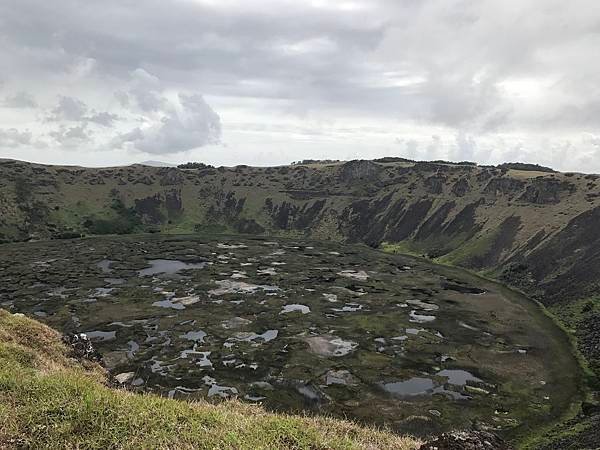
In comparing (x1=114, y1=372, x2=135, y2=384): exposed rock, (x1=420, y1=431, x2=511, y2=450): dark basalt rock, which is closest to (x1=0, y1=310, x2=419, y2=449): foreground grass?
(x1=420, y1=431, x2=511, y2=450): dark basalt rock

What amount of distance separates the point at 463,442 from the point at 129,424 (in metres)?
16.3

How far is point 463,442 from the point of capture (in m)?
23.1

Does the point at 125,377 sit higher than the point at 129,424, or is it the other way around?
the point at 129,424

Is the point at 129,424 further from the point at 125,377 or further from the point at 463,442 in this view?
the point at 125,377

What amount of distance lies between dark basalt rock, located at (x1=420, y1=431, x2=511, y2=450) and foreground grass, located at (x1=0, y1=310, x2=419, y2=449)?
209 centimetres

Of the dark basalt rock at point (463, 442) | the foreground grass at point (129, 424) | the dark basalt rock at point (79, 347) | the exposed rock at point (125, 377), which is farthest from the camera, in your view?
the exposed rock at point (125, 377)

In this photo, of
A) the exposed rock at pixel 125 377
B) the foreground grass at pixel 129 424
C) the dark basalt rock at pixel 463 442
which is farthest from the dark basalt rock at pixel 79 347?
the dark basalt rock at pixel 463 442

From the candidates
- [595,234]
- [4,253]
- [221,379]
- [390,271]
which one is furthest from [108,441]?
[4,253]

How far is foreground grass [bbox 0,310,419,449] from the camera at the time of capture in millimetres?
18266

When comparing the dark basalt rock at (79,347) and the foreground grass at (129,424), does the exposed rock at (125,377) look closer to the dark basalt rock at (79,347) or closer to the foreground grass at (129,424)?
the dark basalt rock at (79,347)

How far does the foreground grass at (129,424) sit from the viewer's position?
18.3 meters

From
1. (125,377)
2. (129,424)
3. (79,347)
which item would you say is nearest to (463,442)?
(129,424)

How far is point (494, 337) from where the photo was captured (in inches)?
3398

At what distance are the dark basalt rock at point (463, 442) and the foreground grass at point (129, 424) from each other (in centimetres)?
209
